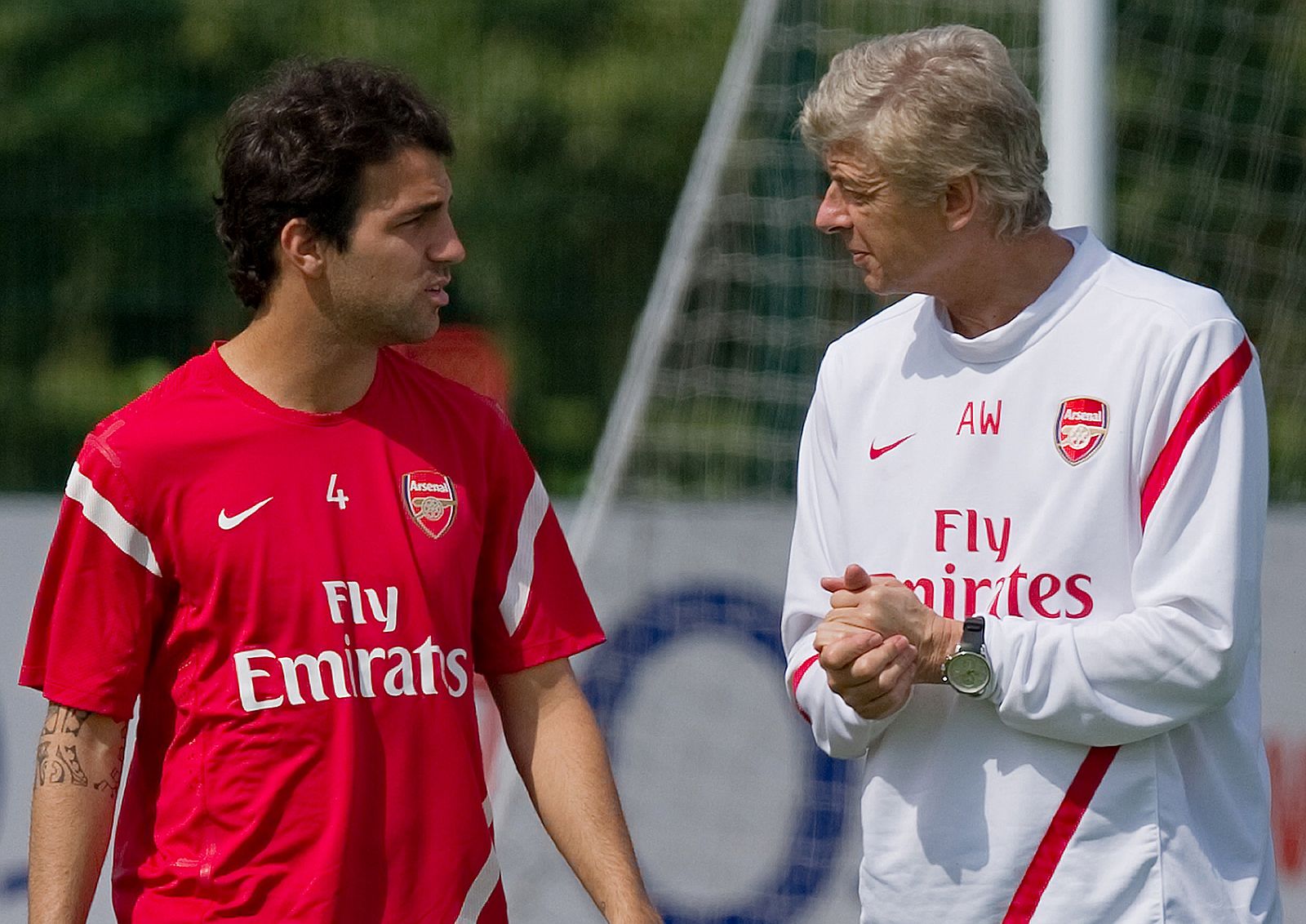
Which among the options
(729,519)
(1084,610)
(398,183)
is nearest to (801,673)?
(1084,610)

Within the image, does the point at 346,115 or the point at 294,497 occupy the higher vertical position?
the point at 346,115

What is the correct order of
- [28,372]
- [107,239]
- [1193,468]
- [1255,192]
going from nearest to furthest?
[1193,468], [1255,192], [107,239], [28,372]

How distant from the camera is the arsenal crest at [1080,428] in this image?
2.29 metres

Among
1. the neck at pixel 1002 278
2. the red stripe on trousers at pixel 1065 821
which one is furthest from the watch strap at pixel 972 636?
the neck at pixel 1002 278

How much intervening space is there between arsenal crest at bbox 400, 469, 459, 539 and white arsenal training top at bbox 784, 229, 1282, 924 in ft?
1.87

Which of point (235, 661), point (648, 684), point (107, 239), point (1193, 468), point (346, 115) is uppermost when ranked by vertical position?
point (346, 115)

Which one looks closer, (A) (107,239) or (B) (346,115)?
(B) (346,115)

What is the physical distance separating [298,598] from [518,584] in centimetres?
36

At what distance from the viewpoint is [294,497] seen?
2.39 meters

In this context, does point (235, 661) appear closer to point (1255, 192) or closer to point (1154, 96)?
point (1255, 192)

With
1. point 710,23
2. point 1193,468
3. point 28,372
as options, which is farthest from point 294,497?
point 710,23

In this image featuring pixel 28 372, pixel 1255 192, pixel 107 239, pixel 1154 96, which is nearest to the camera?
pixel 1255 192

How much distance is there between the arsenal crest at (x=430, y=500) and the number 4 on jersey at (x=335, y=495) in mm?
84

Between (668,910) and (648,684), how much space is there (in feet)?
2.02
